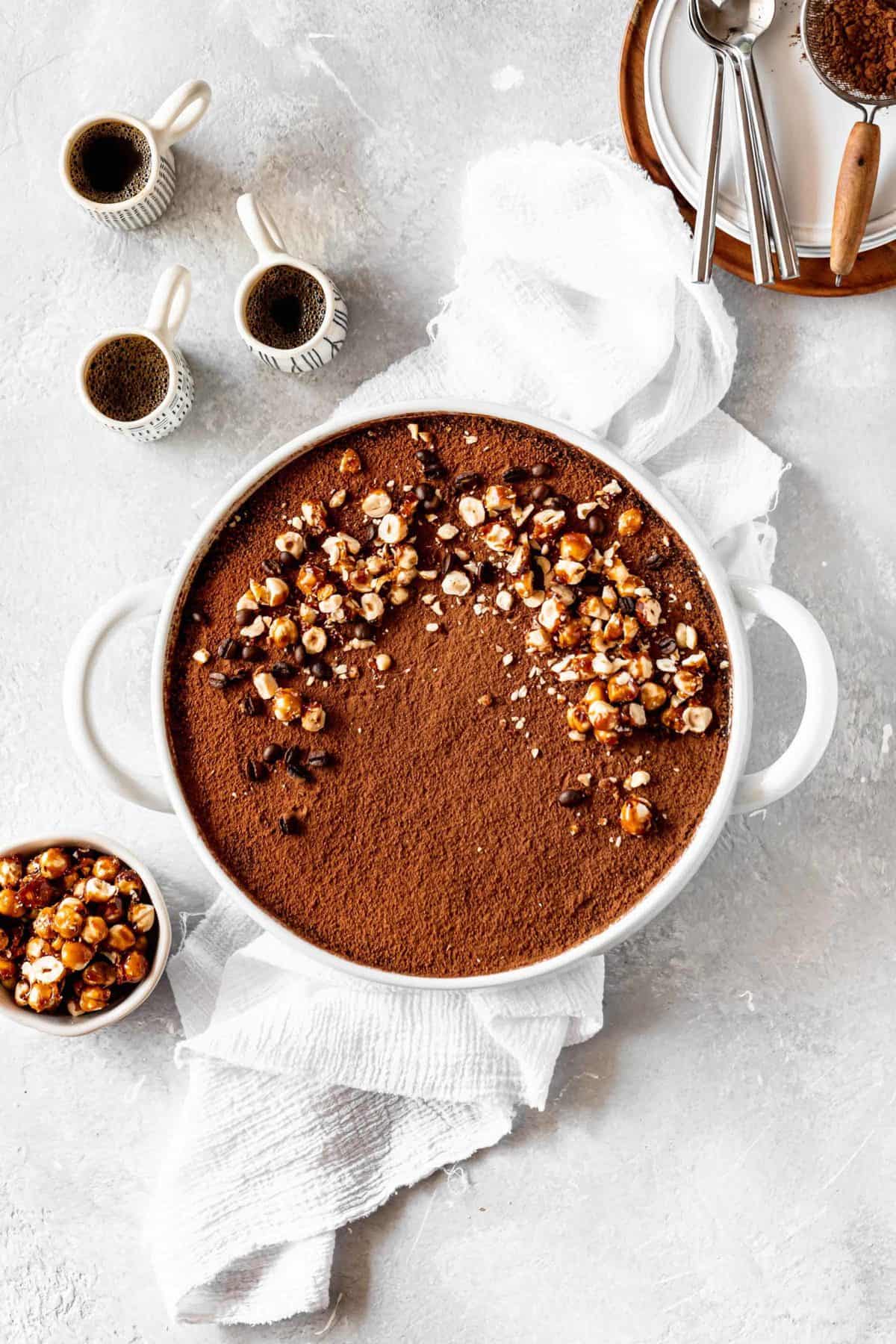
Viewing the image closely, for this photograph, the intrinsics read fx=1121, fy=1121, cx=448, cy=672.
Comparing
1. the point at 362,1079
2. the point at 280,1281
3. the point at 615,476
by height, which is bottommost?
the point at 280,1281

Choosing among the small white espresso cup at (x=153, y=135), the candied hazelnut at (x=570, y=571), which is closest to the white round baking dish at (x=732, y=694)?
the candied hazelnut at (x=570, y=571)

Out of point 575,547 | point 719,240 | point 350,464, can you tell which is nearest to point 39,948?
point 350,464

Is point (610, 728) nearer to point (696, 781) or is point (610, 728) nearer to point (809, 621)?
point (696, 781)

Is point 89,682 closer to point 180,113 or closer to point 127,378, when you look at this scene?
point 127,378

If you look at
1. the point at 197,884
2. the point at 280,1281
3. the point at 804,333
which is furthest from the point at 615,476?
the point at 280,1281

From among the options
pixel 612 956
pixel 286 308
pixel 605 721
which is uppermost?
pixel 286 308

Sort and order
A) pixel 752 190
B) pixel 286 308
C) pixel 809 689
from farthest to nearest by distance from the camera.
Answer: pixel 286 308 → pixel 752 190 → pixel 809 689
